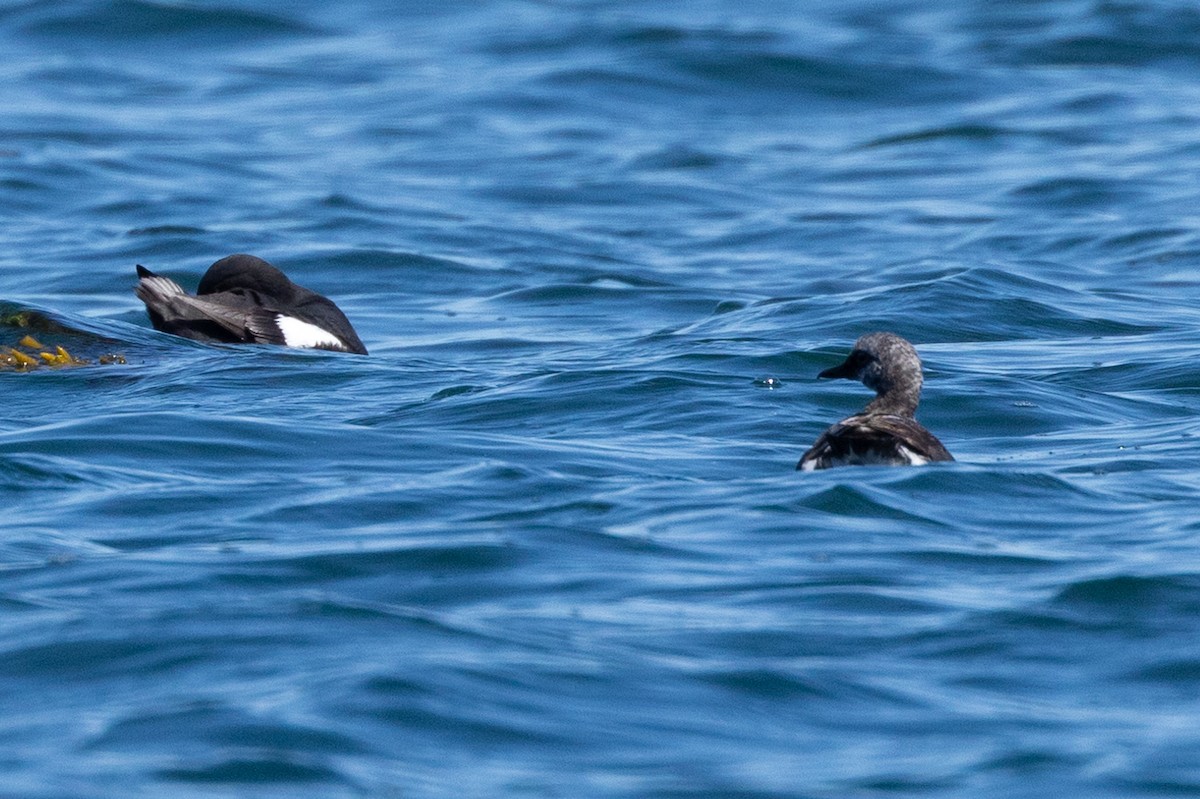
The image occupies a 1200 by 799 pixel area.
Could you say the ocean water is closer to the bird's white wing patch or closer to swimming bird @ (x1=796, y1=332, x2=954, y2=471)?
swimming bird @ (x1=796, y1=332, x2=954, y2=471)

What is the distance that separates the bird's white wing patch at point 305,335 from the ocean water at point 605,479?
1.13 ft

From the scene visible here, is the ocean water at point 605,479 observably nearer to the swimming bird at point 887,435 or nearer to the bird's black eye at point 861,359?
the swimming bird at point 887,435

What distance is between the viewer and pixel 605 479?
25.9ft

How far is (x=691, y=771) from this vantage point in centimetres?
480

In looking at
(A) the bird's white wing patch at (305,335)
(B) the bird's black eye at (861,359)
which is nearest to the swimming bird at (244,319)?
(A) the bird's white wing patch at (305,335)

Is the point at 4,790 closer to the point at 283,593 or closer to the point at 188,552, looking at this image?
the point at 283,593

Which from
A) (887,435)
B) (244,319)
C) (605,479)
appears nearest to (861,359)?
(887,435)

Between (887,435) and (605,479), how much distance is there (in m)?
1.15

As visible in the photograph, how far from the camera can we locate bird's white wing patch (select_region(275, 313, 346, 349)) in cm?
1128

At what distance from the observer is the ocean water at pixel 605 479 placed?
5.03 m

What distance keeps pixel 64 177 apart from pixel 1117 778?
1707 centimetres

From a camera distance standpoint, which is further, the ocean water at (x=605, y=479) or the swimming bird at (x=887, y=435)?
the swimming bird at (x=887, y=435)

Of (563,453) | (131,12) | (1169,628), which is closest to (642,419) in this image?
(563,453)

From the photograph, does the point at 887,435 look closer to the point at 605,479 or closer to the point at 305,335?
the point at 605,479
